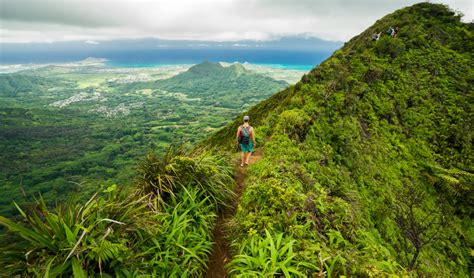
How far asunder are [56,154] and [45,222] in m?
146

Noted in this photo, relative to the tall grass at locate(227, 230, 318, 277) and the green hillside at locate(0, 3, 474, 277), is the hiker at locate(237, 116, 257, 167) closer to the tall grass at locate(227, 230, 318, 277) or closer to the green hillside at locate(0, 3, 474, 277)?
the green hillside at locate(0, 3, 474, 277)

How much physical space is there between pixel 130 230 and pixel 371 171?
1029 cm

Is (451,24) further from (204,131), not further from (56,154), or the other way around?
(56,154)

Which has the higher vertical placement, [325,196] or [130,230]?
[130,230]

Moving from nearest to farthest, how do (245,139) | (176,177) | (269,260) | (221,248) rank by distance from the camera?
(269,260) < (221,248) < (176,177) < (245,139)

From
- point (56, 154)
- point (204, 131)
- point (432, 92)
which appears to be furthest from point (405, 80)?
point (56, 154)

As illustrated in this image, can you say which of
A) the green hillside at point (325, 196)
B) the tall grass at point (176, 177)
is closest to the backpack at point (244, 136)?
the green hillside at point (325, 196)

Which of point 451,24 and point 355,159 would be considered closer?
point 355,159

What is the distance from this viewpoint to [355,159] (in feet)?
35.6

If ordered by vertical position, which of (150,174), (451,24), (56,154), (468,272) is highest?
(451,24)

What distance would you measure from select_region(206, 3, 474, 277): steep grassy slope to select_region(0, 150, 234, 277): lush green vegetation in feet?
3.09

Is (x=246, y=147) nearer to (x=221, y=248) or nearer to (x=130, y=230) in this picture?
(x=221, y=248)

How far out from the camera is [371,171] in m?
11.0

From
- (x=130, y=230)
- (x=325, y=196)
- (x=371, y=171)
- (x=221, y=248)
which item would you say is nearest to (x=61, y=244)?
(x=130, y=230)
